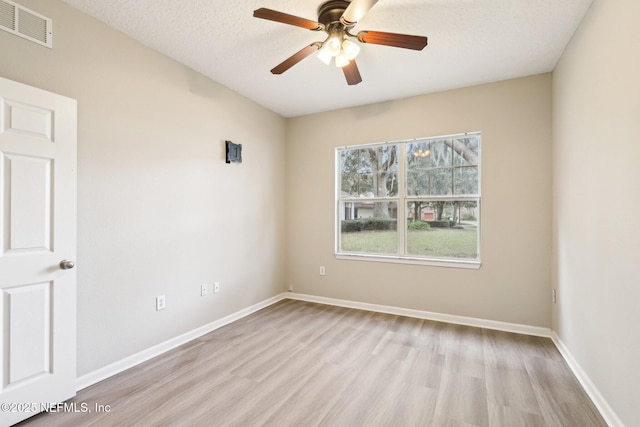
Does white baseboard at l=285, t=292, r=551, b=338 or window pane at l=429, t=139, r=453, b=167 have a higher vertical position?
window pane at l=429, t=139, r=453, b=167

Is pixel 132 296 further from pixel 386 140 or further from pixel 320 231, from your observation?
pixel 386 140

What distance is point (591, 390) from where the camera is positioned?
197 centimetres

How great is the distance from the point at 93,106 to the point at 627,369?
3825 millimetres

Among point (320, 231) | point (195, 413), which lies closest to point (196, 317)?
point (195, 413)

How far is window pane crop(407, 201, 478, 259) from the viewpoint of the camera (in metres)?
3.37

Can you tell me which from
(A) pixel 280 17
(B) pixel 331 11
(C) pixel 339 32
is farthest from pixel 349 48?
(A) pixel 280 17

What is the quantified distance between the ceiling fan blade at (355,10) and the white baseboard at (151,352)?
303 cm

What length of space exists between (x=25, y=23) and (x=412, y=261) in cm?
395

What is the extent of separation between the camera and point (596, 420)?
5.79 ft

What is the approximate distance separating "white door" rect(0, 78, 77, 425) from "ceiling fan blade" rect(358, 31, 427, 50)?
2077 mm

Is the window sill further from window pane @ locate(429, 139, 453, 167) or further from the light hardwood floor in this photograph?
window pane @ locate(429, 139, 453, 167)

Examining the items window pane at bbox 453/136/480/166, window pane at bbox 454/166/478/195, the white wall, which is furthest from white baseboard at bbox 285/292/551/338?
window pane at bbox 453/136/480/166

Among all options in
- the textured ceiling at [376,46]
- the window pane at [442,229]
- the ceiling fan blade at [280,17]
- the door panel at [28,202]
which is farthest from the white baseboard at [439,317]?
the ceiling fan blade at [280,17]

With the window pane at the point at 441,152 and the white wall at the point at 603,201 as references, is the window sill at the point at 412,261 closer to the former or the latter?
the white wall at the point at 603,201
